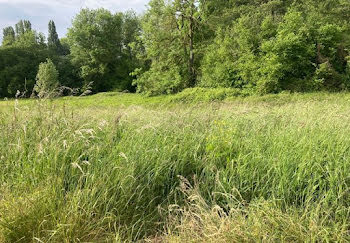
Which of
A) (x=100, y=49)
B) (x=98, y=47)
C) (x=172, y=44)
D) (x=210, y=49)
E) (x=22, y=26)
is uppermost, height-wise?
(x=22, y=26)

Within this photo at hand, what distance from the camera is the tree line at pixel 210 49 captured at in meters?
17.8

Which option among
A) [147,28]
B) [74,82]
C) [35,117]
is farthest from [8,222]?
[74,82]

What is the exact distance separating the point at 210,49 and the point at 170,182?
22.6 meters

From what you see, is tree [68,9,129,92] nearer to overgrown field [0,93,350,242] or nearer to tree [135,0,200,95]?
tree [135,0,200,95]

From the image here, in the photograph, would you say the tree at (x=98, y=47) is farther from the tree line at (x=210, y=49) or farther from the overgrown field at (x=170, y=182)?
the overgrown field at (x=170, y=182)

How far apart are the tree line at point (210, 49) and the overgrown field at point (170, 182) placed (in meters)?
15.6

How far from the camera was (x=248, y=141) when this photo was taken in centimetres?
347

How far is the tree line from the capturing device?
17.8 metres

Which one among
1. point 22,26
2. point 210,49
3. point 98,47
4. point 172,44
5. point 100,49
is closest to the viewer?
point 210,49

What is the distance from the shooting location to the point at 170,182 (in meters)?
2.97

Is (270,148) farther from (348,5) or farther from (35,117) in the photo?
(348,5)

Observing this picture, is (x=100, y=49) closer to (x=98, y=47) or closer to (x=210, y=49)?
(x=98, y=47)

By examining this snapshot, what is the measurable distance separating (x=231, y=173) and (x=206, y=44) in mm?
24510

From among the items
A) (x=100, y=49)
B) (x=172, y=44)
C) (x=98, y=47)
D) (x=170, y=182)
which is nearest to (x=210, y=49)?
(x=172, y=44)
